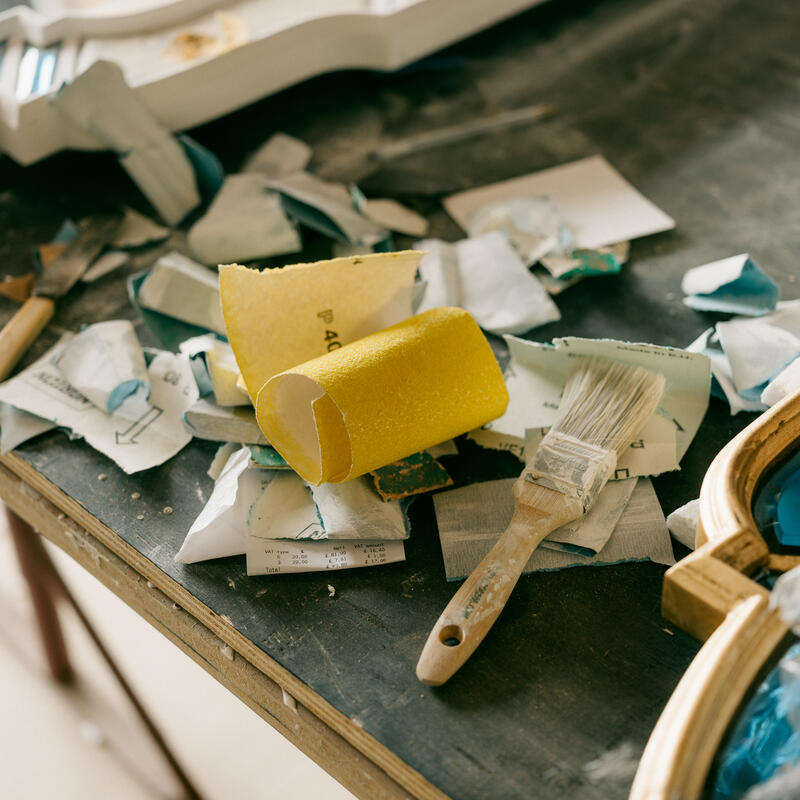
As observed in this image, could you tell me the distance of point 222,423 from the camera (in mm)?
778

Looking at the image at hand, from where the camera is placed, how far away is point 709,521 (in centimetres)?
53

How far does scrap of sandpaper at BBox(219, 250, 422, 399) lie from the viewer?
71 cm

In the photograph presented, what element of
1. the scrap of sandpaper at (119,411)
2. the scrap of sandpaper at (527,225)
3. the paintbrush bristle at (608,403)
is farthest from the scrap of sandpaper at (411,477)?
the scrap of sandpaper at (527,225)

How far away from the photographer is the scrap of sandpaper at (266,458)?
74cm

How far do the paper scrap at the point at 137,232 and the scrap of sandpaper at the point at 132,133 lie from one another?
23 mm

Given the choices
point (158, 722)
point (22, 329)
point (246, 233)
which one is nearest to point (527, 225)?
point (246, 233)

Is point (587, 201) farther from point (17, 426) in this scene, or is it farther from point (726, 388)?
point (17, 426)

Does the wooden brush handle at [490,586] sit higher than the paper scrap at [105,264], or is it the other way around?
the paper scrap at [105,264]

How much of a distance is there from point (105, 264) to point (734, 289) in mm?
757

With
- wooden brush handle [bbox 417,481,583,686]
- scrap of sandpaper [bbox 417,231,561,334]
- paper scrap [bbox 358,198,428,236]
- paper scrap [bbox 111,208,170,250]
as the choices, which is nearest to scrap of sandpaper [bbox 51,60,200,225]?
paper scrap [bbox 111,208,170,250]

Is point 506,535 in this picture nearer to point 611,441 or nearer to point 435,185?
point 611,441

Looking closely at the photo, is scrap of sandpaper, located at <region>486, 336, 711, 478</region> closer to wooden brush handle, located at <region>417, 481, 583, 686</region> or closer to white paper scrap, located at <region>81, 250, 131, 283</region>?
wooden brush handle, located at <region>417, 481, 583, 686</region>

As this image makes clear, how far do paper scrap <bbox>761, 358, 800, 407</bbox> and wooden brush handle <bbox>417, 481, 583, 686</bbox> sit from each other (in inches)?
7.9

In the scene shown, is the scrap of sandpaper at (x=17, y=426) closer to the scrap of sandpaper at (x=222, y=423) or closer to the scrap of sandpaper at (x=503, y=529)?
the scrap of sandpaper at (x=222, y=423)
